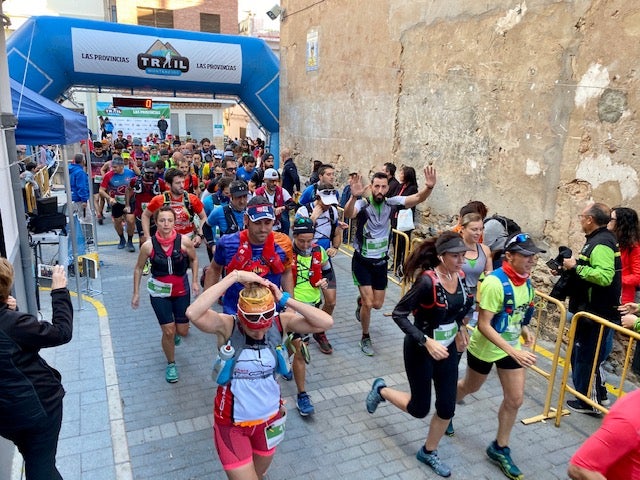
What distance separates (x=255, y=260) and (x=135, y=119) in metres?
27.8

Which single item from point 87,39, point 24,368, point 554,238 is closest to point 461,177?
point 554,238

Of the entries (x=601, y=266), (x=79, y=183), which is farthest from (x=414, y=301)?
(x=79, y=183)

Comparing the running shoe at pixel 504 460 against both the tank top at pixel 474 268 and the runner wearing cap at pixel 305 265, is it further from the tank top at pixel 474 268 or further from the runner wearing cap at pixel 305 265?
the runner wearing cap at pixel 305 265

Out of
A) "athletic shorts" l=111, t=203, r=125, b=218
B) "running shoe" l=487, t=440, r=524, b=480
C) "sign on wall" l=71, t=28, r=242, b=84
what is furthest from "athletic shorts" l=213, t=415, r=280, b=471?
"sign on wall" l=71, t=28, r=242, b=84

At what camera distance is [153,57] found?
540 inches

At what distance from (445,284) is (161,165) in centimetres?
812

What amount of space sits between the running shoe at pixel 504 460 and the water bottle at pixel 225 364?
244cm

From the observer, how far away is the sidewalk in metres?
4.04

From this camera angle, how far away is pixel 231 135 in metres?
44.9

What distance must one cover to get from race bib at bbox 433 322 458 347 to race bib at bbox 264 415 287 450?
1330mm

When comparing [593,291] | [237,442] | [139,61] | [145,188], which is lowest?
[237,442]

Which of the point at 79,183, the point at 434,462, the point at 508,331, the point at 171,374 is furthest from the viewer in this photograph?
the point at 79,183

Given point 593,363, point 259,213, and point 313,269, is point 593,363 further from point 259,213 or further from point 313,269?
point 259,213

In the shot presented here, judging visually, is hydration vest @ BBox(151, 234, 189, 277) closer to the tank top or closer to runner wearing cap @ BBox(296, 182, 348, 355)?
runner wearing cap @ BBox(296, 182, 348, 355)
